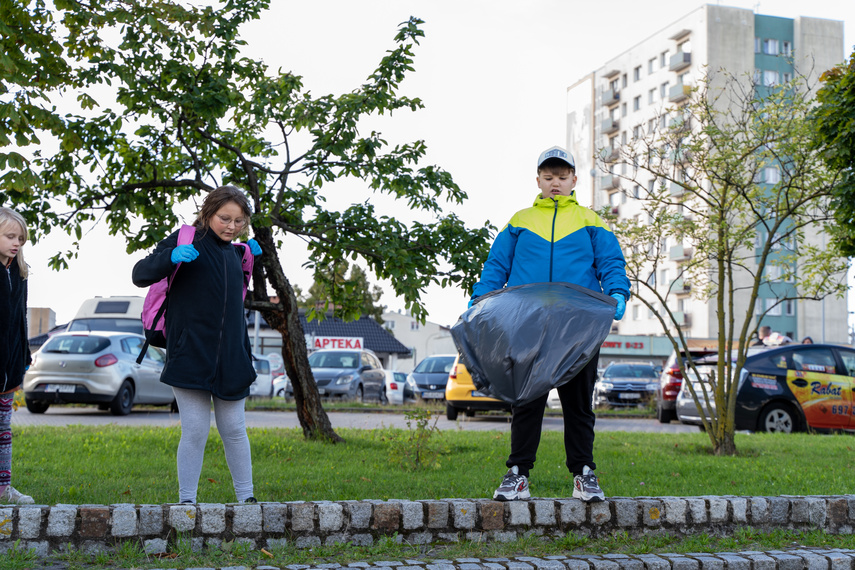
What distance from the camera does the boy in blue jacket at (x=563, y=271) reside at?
15.6 ft

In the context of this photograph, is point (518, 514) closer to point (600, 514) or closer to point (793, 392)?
point (600, 514)

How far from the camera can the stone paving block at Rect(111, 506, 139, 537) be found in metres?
4.08

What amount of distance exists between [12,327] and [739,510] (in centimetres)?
442

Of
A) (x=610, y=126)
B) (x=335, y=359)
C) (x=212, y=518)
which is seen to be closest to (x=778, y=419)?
→ (x=212, y=518)

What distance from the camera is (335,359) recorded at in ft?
79.5

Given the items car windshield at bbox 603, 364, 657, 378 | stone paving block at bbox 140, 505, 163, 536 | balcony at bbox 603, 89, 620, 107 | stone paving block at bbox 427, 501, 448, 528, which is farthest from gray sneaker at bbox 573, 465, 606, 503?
balcony at bbox 603, 89, 620, 107

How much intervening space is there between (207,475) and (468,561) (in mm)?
3278

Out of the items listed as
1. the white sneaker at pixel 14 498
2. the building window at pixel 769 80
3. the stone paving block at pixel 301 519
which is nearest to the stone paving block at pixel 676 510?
the stone paving block at pixel 301 519

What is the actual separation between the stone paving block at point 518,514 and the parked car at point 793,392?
387 inches

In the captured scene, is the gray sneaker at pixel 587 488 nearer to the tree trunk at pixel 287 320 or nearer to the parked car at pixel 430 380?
the tree trunk at pixel 287 320

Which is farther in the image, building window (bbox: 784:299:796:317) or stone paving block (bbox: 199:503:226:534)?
building window (bbox: 784:299:796:317)

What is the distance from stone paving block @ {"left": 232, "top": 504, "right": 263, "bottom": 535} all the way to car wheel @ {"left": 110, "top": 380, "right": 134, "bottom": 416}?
40.6ft

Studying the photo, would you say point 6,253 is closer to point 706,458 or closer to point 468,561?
point 468,561

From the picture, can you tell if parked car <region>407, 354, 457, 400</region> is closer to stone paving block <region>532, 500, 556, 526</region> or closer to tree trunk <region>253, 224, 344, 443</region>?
tree trunk <region>253, 224, 344, 443</region>
